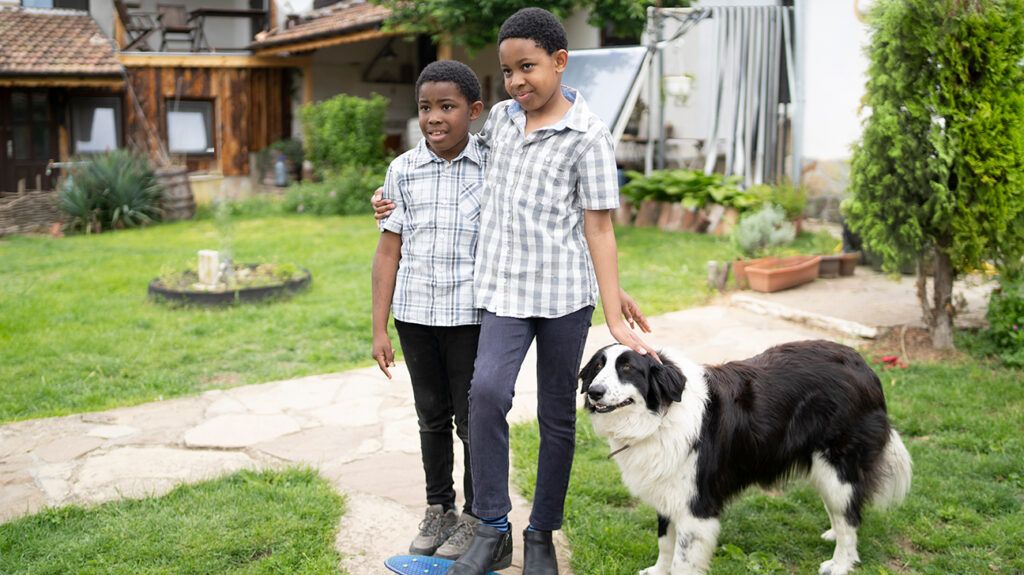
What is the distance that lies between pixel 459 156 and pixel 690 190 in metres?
8.70

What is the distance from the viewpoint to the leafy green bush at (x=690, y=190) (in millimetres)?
10883

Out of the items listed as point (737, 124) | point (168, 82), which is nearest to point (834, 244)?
point (737, 124)

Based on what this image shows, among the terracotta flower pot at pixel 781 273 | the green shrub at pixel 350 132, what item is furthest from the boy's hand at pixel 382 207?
the green shrub at pixel 350 132

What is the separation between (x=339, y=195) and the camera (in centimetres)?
1463

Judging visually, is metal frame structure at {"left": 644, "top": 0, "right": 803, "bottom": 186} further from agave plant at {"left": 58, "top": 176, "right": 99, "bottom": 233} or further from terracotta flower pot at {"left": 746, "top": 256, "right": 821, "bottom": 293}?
agave plant at {"left": 58, "top": 176, "right": 99, "bottom": 233}

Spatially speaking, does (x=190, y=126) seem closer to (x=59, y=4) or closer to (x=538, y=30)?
(x=59, y=4)

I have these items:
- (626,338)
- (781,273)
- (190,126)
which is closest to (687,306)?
(781,273)

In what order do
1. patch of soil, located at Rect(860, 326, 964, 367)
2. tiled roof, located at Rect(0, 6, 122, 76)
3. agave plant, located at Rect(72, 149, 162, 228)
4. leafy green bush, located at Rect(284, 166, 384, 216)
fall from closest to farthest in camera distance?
1. patch of soil, located at Rect(860, 326, 964, 367)
2. agave plant, located at Rect(72, 149, 162, 228)
3. leafy green bush, located at Rect(284, 166, 384, 216)
4. tiled roof, located at Rect(0, 6, 122, 76)

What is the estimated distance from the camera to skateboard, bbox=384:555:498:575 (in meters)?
3.13

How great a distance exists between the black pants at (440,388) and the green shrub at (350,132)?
12.6m

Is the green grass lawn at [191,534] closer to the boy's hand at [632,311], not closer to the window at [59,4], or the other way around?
the boy's hand at [632,311]

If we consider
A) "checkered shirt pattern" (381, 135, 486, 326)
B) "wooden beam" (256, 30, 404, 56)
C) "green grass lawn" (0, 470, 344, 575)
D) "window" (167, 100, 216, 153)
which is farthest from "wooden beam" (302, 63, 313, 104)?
"checkered shirt pattern" (381, 135, 486, 326)

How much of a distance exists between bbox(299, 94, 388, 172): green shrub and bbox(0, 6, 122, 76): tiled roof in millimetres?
3804

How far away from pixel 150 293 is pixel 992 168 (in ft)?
23.1
